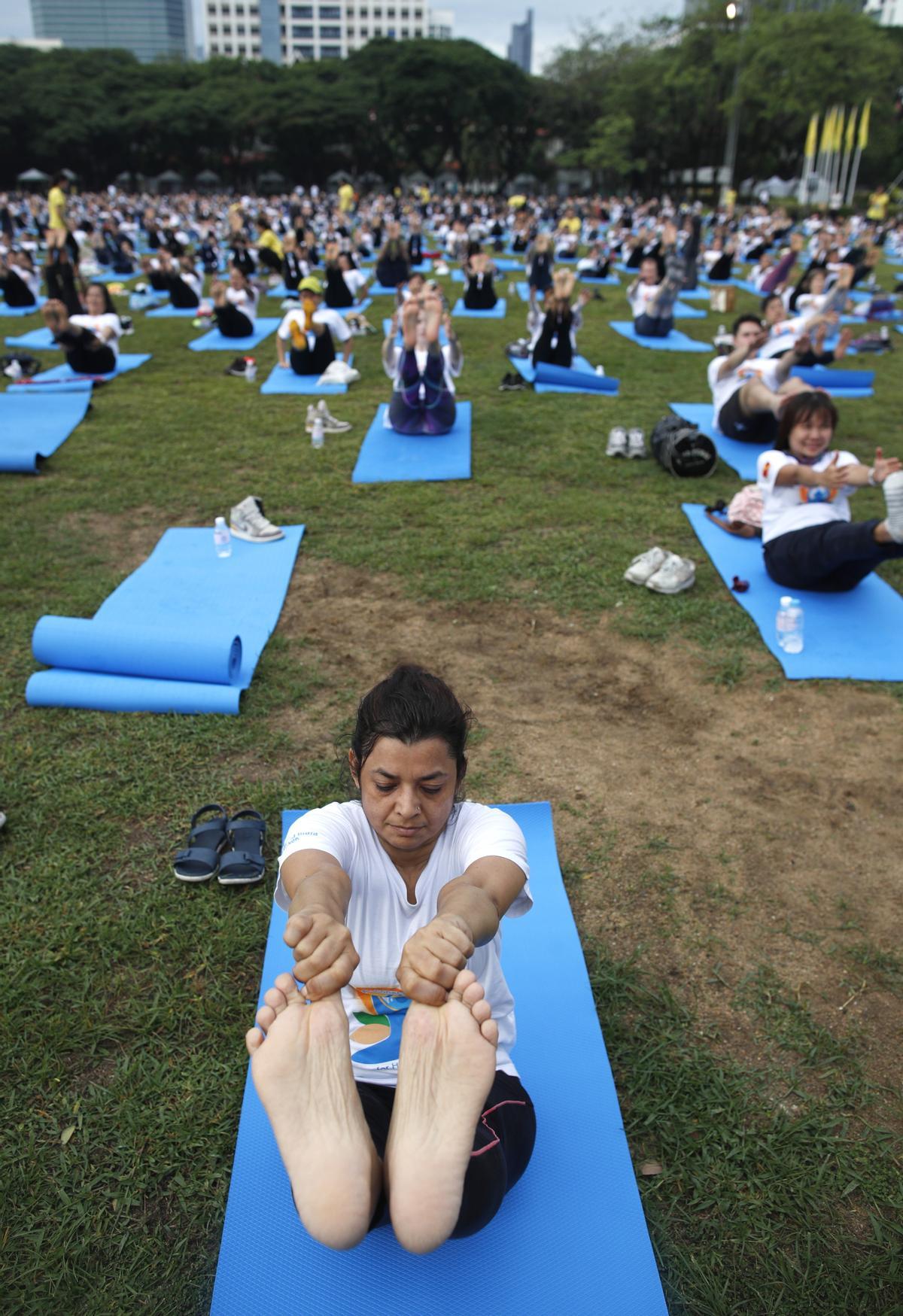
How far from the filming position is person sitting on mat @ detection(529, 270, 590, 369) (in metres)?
9.07

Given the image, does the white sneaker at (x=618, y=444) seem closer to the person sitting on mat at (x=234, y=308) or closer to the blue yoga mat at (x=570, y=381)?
the blue yoga mat at (x=570, y=381)

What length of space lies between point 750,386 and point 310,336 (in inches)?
194

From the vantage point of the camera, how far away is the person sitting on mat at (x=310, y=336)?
30.6 feet

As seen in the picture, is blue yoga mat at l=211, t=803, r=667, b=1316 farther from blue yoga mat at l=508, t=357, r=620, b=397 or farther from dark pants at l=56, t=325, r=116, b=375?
dark pants at l=56, t=325, r=116, b=375

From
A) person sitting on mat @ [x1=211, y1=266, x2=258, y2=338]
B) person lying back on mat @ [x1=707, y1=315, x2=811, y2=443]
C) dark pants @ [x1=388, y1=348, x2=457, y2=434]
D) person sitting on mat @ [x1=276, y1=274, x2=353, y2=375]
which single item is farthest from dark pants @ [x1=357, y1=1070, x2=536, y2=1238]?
person sitting on mat @ [x1=211, y1=266, x2=258, y2=338]

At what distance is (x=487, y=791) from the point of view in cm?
355

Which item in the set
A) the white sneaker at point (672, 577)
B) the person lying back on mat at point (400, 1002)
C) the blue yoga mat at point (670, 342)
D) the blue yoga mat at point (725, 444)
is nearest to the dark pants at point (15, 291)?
the blue yoga mat at point (670, 342)

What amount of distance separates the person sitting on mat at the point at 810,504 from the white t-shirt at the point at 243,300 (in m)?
8.76

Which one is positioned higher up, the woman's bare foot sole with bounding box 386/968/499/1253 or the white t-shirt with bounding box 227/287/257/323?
the white t-shirt with bounding box 227/287/257/323

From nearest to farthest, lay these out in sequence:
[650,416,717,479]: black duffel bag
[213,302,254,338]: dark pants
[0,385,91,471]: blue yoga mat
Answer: [650,416,717,479]: black duffel bag, [0,385,91,471]: blue yoga mat, [213,302,254,338]: dark pants

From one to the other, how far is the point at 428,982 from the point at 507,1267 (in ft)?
2.91

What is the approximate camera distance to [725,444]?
7613 mm

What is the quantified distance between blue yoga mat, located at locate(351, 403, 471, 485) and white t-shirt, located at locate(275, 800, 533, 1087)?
5.15 meters

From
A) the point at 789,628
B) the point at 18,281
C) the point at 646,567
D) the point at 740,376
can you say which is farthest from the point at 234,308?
the point at 789,628
